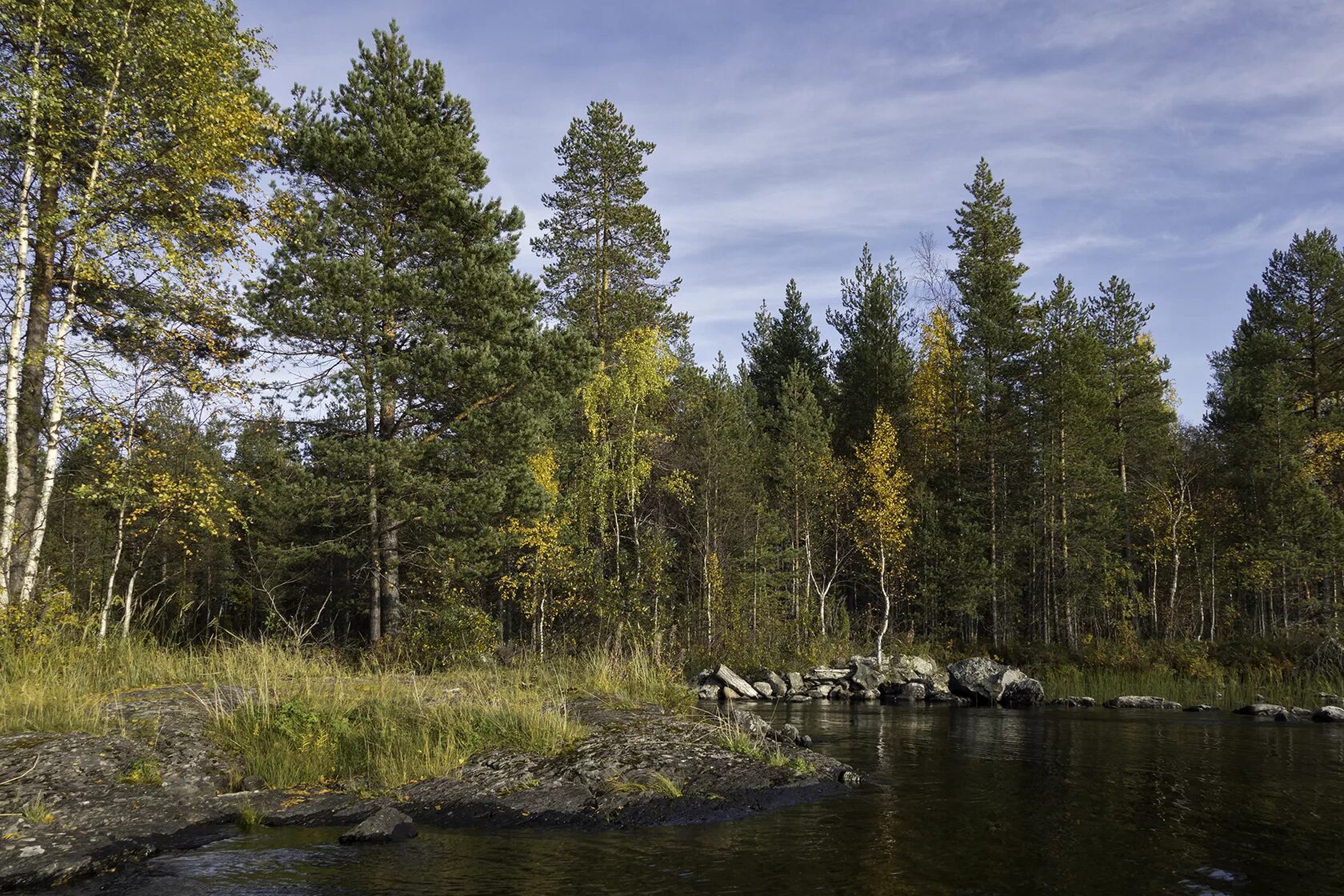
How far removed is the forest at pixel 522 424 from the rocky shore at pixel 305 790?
398 cm

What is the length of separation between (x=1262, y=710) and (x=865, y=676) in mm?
12237

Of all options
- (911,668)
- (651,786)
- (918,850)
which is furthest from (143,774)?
(911,668)

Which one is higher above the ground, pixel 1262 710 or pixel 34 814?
pixel 34 814

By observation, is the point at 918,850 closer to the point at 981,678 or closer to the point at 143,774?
the point at 143,774

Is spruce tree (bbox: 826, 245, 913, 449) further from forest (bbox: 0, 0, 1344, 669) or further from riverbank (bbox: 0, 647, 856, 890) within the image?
riverbank (bbox: 0, 647, 856, 890)

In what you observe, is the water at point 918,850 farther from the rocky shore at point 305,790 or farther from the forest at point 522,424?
the forest at point 522,424

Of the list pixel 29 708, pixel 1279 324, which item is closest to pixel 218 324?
pixel 29 708

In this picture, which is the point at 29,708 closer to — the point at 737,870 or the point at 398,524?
the point at 737,870

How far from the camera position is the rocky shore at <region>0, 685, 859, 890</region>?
7.95 metres

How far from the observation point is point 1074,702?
27031mm

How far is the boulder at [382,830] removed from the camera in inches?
333

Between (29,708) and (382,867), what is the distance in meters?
5.56

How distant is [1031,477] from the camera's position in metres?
38.4

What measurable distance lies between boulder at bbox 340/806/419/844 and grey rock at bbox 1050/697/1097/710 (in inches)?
938
